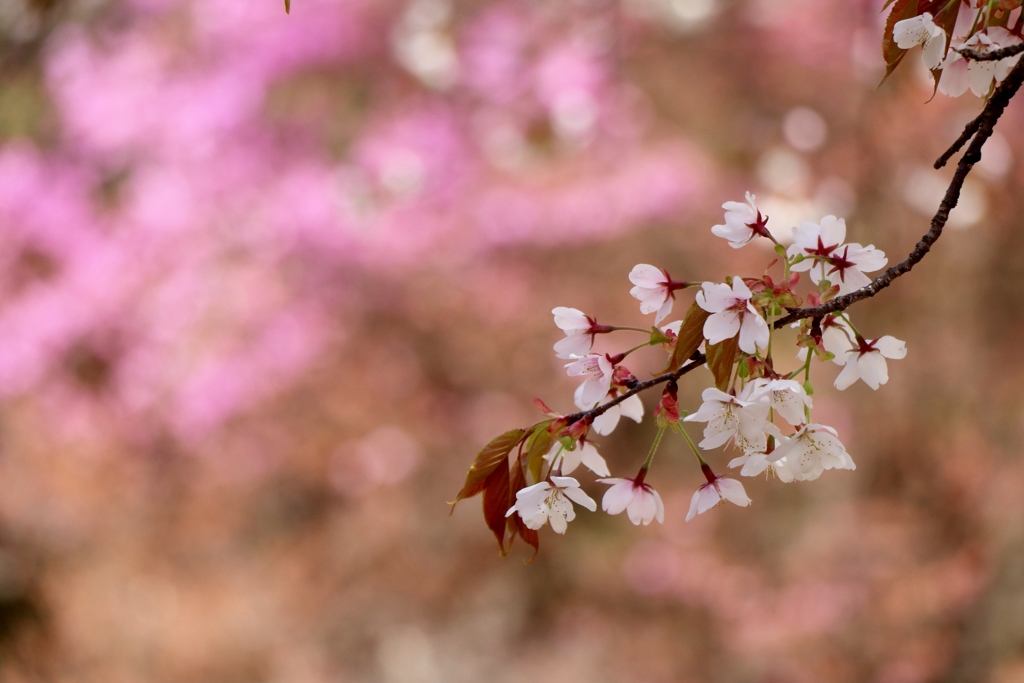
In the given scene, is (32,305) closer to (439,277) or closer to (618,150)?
(439,277)

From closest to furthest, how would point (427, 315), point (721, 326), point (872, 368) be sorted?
point (721, 326) → point (872, 368) → point (427, 315)

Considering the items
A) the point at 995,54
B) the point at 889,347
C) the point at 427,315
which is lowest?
the point at 889,347

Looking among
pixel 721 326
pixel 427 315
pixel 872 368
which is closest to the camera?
pixel 721 326

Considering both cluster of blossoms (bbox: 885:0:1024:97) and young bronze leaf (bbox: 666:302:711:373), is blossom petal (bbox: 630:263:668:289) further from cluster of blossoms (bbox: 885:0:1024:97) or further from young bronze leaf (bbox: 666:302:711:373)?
cluster of blossoms (bbox: 885:0:1024:97)

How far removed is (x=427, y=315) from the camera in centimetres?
328

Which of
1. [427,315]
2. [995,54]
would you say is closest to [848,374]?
[995,54]

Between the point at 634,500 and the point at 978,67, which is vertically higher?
the point at 978,67

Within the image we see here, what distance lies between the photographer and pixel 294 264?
3.05m

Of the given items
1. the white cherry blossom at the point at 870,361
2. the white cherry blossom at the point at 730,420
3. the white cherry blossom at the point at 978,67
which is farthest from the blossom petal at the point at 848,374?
the white cherry blossom at the point at 978,67

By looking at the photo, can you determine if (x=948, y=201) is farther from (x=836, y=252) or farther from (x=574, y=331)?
(x=574, y=331)

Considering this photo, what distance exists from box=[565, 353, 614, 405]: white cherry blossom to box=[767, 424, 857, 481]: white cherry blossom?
0.39 ft

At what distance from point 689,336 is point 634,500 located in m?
0.17

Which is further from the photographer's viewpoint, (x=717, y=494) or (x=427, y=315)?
(x=427, y=315)

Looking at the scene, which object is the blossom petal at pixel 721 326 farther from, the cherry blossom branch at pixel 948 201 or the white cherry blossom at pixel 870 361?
the white cherry blossom at pixel 870 361
